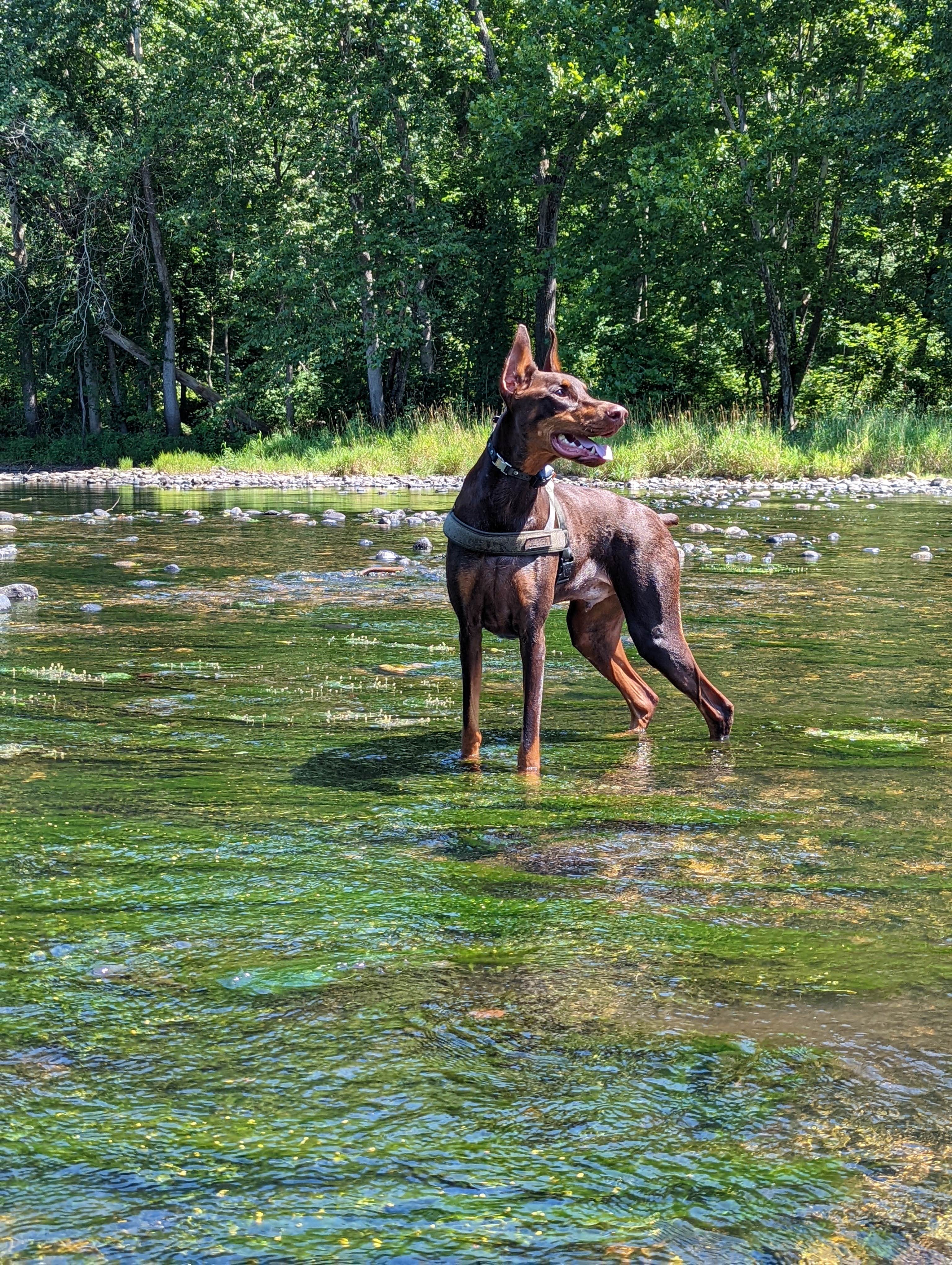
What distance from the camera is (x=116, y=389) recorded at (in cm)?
5050

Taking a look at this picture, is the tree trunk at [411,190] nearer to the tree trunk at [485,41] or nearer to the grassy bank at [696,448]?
the tree trunk at [485,41]

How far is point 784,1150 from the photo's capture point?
2.30 m

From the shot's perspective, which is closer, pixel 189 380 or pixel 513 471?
pixel 513 471

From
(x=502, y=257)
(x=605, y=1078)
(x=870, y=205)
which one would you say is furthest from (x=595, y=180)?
(x=605, y=1078)

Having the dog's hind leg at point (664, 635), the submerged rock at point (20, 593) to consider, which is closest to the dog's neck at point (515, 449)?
the dog's hind leg at point (664, 635)

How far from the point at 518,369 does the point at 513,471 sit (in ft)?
1.42

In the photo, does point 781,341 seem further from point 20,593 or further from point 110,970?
point 110,970

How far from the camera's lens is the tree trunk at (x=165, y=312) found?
42.0m

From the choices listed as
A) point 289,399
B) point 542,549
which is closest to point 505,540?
point 542,549

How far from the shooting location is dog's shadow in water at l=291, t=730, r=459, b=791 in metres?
5.11

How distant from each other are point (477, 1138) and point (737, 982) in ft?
3.36

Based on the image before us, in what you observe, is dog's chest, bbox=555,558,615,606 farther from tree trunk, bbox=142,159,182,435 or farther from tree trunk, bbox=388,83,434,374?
tree trunk, bbox=142,159,182,435

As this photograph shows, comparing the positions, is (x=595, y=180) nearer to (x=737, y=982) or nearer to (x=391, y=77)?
(x=391, y=77)

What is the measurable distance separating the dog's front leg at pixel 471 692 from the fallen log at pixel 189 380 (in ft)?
128
